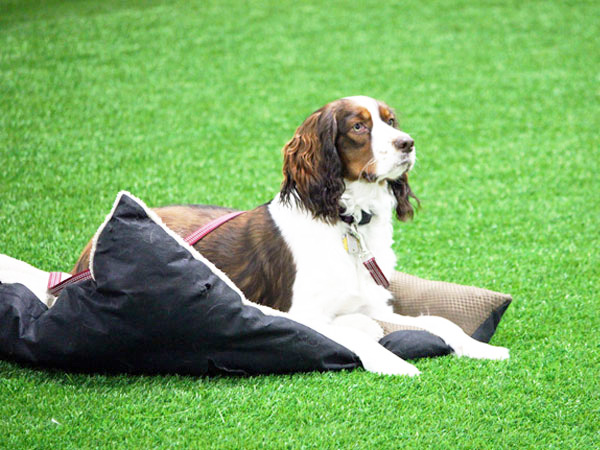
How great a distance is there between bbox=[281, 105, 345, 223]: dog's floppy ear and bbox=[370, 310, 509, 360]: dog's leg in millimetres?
617

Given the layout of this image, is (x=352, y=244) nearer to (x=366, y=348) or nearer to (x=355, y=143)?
(x=355, y=143)

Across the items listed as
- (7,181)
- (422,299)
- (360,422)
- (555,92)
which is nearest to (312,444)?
(360,422)

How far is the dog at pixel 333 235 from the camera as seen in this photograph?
159 inches

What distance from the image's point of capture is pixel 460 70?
32.6 ft

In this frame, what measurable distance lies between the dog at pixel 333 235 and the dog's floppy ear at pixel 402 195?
0.12m

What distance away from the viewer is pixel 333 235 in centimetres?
415

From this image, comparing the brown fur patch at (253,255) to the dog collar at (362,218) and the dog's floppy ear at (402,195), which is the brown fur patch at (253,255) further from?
the dog's floppy ear at (402,195)

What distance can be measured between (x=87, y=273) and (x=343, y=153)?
1394 millimetres

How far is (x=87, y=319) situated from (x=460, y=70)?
24.4ft

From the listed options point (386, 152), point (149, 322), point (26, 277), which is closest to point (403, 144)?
point (386, 152)

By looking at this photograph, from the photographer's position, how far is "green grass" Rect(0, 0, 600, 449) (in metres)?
3.27

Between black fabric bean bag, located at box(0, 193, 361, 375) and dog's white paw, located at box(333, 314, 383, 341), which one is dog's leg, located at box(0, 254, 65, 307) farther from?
dog's white paw, located at box(333, 314, 383, 341)

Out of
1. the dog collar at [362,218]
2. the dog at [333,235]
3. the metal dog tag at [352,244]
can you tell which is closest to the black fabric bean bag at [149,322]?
the dog at [333,235]

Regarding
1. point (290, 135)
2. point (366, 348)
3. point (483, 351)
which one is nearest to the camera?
point (366, 348)
